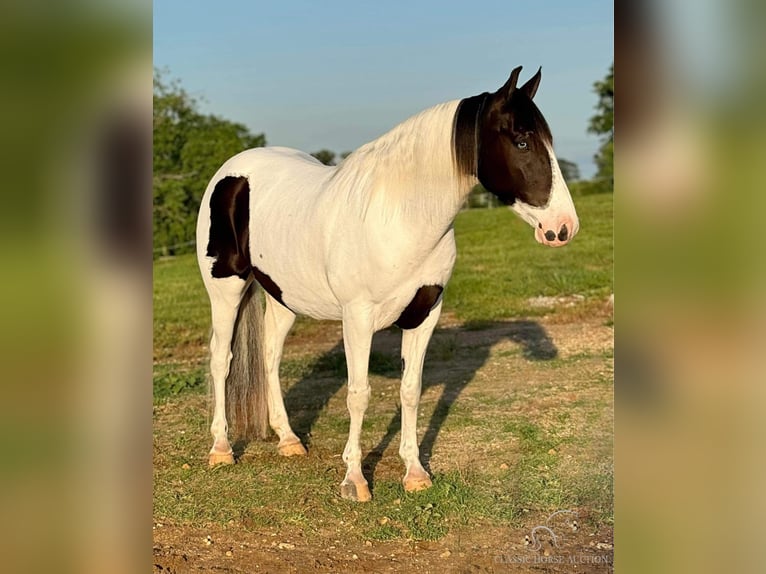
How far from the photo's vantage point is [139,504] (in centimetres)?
106

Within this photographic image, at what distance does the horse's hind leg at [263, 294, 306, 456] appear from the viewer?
523 cm

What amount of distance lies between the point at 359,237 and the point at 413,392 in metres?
1.06

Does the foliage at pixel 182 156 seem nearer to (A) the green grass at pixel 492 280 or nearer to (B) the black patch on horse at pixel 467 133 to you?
(A) the green grass at pixel 492 280

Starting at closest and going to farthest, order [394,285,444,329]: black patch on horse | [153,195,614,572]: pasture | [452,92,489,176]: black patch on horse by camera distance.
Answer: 1. [452,92,489,176]: black patch on horse
2. [153,195,614,572]: pasture
3. [394,285,444,329]: black patch on horse

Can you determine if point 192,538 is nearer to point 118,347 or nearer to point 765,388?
point 118,347

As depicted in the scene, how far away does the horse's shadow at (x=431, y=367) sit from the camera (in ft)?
18.6

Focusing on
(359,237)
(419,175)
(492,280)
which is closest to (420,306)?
(359,237)

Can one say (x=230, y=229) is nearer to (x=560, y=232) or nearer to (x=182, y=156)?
(x=560, y=232)

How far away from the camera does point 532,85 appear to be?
3.48 metres

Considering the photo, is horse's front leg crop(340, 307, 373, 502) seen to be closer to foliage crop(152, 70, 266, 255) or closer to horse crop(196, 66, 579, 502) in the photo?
horse crop(196, 66, 579, 502)

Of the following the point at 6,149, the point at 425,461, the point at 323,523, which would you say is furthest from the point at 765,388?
the point at 425,461

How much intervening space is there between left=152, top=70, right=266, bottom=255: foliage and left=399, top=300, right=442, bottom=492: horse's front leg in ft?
59.3

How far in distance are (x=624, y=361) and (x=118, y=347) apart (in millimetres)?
687

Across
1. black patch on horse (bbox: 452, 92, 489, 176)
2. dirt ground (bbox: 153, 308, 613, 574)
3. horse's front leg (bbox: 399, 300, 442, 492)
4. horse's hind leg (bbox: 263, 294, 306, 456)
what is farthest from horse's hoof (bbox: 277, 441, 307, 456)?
black patch on horse (bbox: 452, 92, 489, 176)
